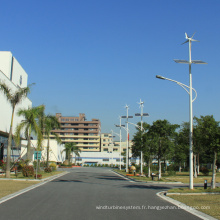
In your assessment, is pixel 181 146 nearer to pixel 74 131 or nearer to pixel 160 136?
pixel 160 136

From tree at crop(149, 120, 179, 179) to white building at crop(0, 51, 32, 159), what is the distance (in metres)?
18.1

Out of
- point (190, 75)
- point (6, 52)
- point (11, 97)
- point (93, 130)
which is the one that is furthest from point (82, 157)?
point (190, 75)

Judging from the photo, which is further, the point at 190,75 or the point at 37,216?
the point at 190,75

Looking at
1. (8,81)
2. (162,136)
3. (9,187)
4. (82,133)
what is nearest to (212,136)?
(162,136)

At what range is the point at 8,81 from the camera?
1975 inches

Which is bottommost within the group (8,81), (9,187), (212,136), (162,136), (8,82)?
(9,187)

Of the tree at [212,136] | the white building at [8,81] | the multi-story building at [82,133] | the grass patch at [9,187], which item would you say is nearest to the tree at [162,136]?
the tree at [212,136]

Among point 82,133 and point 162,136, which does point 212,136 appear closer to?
point 162,136

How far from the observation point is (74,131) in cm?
15462

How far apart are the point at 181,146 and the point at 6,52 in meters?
34.5

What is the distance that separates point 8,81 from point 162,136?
2808 cm

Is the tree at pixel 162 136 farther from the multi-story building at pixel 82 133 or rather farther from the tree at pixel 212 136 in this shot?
the multi-story building at pixel 82 133

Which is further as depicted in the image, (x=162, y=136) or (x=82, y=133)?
(x=82, y=133)

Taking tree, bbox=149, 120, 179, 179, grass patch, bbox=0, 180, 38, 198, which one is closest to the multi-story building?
tree, bbox=149, 120, 179, 179
